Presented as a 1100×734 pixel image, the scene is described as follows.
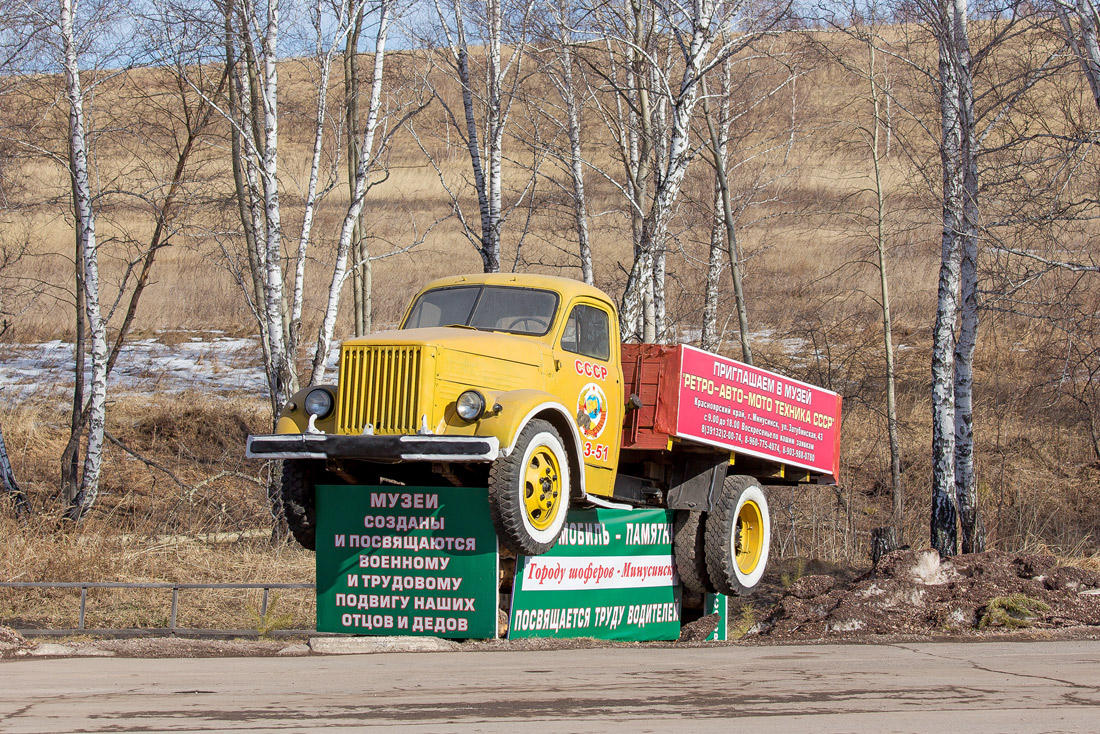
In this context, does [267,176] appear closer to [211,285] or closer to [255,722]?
[255,722]

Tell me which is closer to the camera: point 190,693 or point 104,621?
point 190,693

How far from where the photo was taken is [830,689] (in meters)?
6.77

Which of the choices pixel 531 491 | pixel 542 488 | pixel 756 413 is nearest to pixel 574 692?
pixel 531 491

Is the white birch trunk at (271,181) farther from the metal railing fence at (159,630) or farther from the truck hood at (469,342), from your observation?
the truck hood at (469,342)

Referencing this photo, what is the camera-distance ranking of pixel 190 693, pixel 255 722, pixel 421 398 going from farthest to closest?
pixel 421 398, pixel 190 693, pixel 255 722

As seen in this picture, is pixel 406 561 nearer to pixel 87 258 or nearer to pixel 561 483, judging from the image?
pixel 561 483

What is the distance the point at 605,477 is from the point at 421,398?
2.44 meters

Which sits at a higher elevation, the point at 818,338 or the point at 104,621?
the point at 818,338

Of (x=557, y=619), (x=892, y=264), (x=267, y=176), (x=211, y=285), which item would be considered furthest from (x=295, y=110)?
(x=892, y=264)

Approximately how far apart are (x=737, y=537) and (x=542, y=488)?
4185 millimetres

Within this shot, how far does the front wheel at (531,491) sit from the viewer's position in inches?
321

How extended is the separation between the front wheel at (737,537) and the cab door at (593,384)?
193 cm

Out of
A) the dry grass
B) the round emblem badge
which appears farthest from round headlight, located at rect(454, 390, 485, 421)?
the dry grass

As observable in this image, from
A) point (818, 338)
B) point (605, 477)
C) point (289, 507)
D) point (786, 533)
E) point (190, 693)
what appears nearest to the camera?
point (190, 693)
